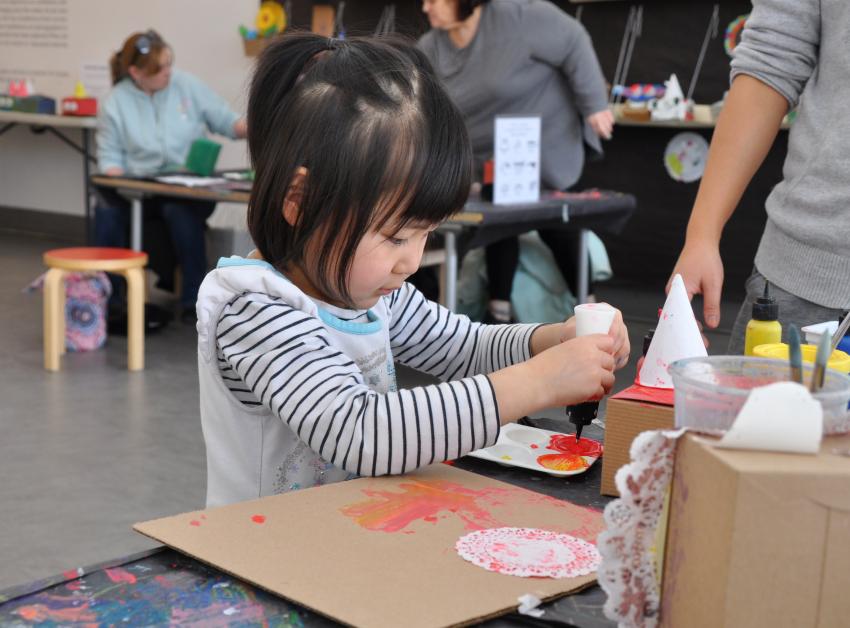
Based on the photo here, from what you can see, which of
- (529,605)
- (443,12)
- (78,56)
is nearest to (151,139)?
(443,12)

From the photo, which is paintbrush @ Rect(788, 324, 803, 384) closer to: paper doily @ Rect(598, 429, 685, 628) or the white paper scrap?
paper doily @ Rect(598, 429, 685, 628)

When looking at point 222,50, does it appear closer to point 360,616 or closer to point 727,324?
point 727,324

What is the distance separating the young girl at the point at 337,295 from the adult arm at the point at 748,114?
0.27 metres

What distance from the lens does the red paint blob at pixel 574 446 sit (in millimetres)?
1098

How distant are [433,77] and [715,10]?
15.3 ft

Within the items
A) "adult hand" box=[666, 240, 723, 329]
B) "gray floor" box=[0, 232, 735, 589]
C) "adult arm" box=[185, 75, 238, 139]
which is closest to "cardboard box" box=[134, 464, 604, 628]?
"adult hand" box=[666, 240, 723, 329]

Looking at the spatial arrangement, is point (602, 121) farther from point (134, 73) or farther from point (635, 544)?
point (635, 544)

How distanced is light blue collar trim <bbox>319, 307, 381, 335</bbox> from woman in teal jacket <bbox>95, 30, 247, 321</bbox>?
3733mm

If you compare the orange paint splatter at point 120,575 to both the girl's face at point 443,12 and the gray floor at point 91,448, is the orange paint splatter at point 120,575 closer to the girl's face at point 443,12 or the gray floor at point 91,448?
the gray floor at point 91,448

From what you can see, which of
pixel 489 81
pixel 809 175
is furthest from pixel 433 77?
pixel 489 81

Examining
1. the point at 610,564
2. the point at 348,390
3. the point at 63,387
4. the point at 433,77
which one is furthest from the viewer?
the point at 63,387

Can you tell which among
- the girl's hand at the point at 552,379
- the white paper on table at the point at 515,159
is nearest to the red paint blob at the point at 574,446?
the girl's hand at the point at 552,379

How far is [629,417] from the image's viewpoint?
92cm

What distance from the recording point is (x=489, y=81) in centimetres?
390
